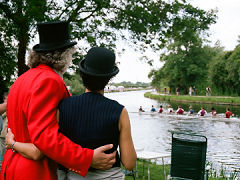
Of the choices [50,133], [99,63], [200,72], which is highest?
[200,72]

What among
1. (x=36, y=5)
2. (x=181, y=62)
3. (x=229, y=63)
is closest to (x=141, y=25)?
(x=36, y=5)

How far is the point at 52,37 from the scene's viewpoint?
2.00 meters

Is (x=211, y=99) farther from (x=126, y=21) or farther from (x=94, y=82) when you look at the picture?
(x=94, y=82)

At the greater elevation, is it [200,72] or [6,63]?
[200,72]

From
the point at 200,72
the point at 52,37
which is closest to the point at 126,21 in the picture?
the point at 52,37

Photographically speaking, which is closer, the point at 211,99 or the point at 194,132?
the point at 194,132

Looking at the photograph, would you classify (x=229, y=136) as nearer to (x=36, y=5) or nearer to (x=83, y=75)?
(x=36, y=5)

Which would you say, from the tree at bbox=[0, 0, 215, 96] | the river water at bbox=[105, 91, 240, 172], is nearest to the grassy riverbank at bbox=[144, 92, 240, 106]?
the river water at bbox=[105, 91, 240, 172]

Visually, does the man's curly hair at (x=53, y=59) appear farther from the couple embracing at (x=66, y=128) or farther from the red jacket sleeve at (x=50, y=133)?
the red jacket sleeve at (x=50, y=133)

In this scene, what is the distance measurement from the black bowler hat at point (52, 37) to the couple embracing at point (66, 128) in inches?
6.6

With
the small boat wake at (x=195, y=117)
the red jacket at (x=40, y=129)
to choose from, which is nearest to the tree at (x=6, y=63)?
the red jacket at (x=40, y=129)

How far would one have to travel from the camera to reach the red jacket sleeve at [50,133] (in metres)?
1.65

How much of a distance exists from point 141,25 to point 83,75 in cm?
821

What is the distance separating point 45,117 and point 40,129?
0.08 metres
